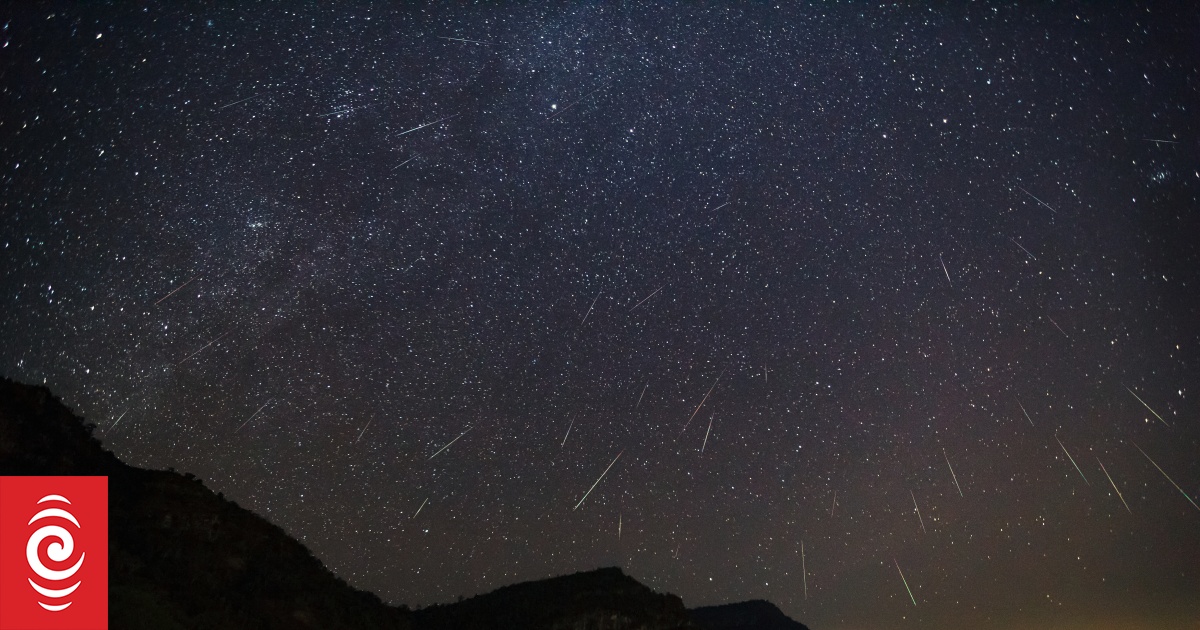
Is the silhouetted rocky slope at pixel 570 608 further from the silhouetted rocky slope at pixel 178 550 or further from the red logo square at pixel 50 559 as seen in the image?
the red logo square at pixel 50 559

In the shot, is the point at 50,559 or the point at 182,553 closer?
the point at 50,559

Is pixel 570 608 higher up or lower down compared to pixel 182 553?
lower down

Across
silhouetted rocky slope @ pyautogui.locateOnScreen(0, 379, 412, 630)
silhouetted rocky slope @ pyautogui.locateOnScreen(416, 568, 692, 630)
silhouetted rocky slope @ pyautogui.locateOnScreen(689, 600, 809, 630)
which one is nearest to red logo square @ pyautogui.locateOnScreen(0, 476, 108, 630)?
silhouetted rocky slope @ pyautogui.locateOnScreen(0, 379, 412, 630)

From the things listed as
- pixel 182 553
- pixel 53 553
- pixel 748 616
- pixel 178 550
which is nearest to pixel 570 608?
pixel 182 553

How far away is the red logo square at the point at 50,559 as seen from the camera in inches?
514

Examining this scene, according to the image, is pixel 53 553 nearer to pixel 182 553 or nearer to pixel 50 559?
pixel 50 559

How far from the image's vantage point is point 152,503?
2372 centimetres

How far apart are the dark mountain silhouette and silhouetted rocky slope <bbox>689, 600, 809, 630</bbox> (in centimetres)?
6707

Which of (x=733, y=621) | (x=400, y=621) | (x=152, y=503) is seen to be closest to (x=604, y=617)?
(x=400, y=621)

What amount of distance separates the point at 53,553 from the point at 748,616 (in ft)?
313

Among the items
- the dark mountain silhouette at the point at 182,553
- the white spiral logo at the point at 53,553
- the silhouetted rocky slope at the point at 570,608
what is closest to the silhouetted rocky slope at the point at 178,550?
the dark mountain silhouette at the point at 182,553

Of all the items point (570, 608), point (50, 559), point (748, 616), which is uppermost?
point (50, 559)

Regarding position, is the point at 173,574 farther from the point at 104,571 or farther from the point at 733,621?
the point at 733,621

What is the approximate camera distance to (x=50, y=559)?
13523mm
